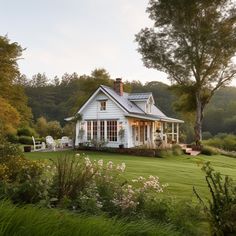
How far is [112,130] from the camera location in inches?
1192

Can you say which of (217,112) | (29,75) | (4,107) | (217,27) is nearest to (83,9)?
(4,107)

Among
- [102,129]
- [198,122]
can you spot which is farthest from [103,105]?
[198,122]

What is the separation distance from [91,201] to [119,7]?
17146 millimetres

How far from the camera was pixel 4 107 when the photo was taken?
83.8ft

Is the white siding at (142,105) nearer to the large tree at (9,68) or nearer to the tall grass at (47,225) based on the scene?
the large tree at (9,68)

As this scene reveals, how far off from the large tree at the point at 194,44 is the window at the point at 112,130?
736cm

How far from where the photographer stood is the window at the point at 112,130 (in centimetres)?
3012

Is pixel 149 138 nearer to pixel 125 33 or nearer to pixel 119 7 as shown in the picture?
pixel 125 33

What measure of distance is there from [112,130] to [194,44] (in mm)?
9957

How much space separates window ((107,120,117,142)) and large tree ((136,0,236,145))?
290 inches

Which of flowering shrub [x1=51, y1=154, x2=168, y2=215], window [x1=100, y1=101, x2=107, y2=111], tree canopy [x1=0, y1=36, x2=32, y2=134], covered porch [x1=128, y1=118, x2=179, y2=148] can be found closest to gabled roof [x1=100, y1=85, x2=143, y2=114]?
covered porch [x1=128, y1=118, x2=179, y2=148]

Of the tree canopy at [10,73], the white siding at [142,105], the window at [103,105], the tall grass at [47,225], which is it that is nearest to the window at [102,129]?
the window at [103,105]

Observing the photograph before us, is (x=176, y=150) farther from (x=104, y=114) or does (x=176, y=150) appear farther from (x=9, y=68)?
(x=9, y=68)

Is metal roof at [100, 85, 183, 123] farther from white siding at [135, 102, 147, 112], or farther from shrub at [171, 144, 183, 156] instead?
shrub at [171, 144, 183, 156]
